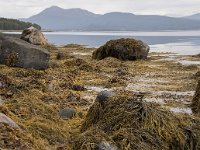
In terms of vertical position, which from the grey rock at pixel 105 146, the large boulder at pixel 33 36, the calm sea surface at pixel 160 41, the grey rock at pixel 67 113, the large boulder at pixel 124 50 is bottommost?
the calm sea surface at pixel 160 41

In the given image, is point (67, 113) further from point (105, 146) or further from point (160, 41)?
point (160, 41)

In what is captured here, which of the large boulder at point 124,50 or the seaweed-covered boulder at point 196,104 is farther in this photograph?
the large boulder at point 124,50

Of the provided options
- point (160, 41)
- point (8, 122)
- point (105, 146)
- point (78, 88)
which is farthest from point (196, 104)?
point (160, 41)

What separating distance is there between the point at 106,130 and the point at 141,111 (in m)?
0.54

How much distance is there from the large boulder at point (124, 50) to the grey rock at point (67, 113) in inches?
458

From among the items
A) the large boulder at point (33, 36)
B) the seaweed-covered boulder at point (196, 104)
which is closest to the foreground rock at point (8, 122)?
the seaweed-covered boulder at point (196, 104)

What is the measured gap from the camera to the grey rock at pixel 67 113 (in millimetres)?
7886

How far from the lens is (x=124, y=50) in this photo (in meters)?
19.7

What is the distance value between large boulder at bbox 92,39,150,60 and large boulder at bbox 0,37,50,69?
5.82 meters

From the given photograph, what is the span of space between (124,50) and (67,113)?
11954 mm

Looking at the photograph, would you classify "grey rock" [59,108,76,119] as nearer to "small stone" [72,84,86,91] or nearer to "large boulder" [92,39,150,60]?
"small stone" [72,84,86,91]

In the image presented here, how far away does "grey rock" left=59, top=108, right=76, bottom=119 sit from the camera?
7.89m

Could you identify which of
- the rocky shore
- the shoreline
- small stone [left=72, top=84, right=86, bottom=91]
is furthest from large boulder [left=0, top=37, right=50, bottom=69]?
small stone [left=72, top=84, right=86, bottom=91]

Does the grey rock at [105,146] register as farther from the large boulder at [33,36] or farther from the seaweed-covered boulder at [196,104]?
the large boulder at [33,36]
